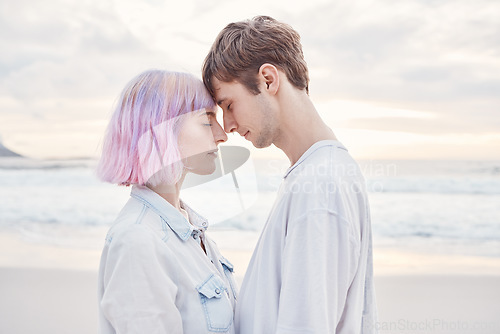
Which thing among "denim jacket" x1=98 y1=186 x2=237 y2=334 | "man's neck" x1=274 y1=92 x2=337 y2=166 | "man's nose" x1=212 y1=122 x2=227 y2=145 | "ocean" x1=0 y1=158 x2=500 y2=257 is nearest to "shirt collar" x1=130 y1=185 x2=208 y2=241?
"denim jacket" x1=98 y1=186 x2=237 y2=334

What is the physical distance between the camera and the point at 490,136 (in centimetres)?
1105

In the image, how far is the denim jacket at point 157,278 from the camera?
4.47 ft

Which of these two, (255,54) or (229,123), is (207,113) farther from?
(255,54)

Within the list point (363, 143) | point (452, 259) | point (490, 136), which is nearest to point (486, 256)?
point (452, 259)

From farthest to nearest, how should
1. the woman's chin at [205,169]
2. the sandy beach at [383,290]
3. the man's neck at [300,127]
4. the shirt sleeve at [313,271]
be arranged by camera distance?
1. the sandy beach at [383,290]
2. the woman's chin at [205,169]
3. the man's neck at [300,127]
4. the shirt sleeve at [313,271]

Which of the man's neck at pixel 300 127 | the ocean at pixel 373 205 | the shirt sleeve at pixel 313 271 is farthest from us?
the ocean at pixel 373 205

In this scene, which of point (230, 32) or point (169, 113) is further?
point (230, 32)

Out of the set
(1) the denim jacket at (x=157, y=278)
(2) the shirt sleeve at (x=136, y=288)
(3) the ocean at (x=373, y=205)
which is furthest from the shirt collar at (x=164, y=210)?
(3) the ocean at (x=373, y=205)

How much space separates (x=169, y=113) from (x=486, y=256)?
244 inches

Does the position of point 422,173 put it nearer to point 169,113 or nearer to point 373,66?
point 373,66

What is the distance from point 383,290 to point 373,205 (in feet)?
14.1

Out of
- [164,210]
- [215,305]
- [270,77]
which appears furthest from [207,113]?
[215,305]

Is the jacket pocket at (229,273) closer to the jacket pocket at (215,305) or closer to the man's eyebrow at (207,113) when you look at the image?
the jacket pocket at (215,305)

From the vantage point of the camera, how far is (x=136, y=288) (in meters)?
1.36
